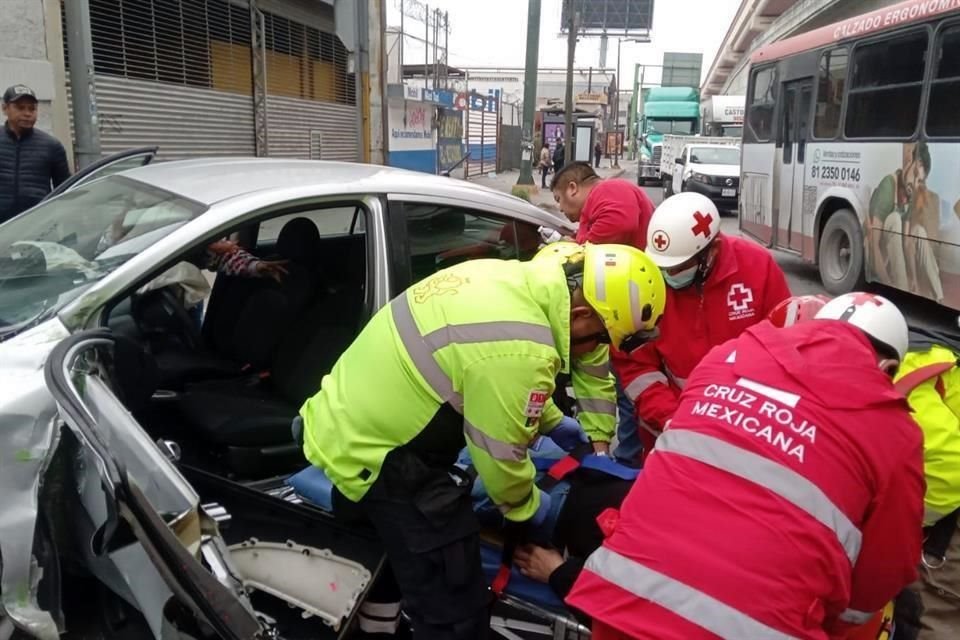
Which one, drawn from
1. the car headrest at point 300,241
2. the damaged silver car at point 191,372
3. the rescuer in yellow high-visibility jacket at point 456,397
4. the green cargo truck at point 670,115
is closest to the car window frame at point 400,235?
the damaged silver car at point 191,372

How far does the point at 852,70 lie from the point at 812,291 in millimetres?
2743

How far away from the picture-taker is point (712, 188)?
20297 mm

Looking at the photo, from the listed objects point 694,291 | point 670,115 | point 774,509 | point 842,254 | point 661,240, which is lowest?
point 842,254

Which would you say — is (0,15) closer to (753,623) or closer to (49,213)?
(49,213)

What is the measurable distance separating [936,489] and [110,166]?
367cm

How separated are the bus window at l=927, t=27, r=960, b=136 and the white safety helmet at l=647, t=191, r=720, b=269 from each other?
18.5 feet

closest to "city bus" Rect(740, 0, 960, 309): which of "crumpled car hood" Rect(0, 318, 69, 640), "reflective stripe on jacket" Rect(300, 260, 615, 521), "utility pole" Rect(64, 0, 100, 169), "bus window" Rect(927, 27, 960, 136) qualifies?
"bus window" Rect(927, 27, 960, 136)

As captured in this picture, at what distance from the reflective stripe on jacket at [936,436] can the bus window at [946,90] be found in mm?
6329

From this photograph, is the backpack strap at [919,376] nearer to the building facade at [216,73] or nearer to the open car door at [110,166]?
the open car door at [110,166]

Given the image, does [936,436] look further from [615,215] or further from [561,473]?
[615,215]

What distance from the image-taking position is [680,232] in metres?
3.25

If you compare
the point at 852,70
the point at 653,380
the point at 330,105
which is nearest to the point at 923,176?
the point at 852,70

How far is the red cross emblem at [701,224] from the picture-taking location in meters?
3.25

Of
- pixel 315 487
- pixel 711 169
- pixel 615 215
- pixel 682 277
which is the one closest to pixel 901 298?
pixel 615 215
